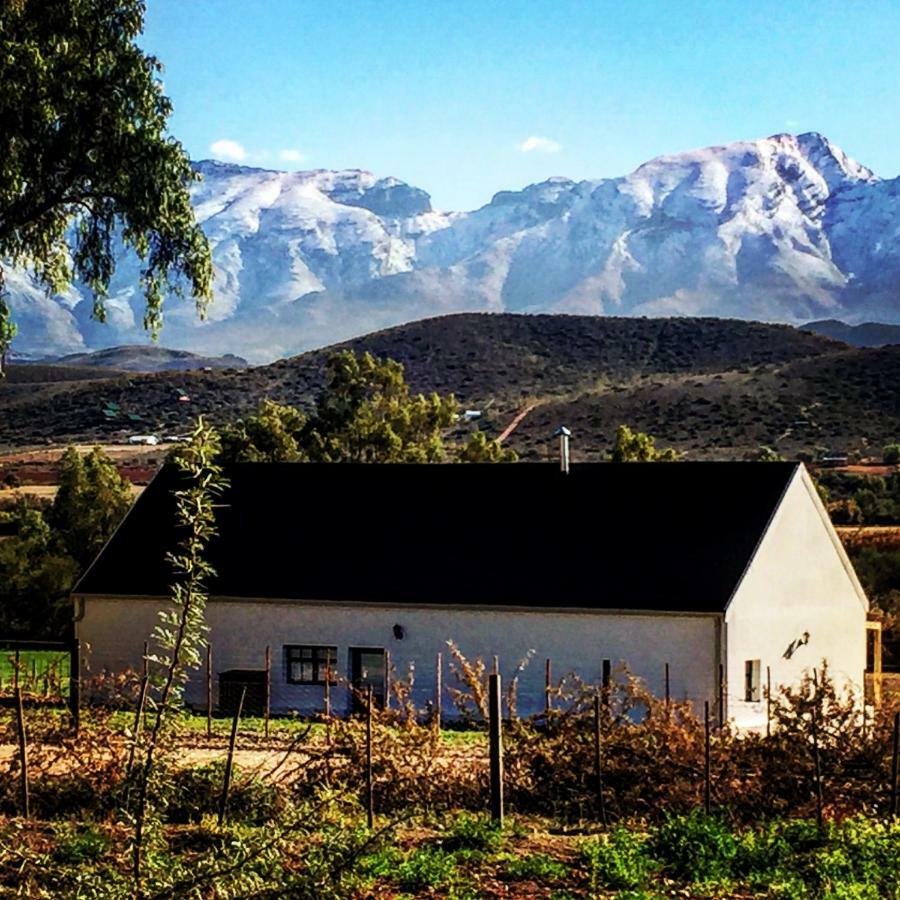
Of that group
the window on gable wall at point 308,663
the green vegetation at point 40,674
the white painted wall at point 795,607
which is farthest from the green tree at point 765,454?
the window on gable wall at point 308,663

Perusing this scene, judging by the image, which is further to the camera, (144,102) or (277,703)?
(277,703)

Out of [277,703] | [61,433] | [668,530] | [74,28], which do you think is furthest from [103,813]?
[61,433]

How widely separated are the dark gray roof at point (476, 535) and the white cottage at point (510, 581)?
0.04 meters

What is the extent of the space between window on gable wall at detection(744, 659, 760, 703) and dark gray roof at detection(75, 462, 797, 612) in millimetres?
1612

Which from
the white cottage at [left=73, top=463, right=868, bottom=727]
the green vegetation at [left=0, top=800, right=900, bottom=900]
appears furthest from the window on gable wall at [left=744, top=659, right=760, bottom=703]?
the green vegetation at [left=0, top=800, right=900, bottom=900]

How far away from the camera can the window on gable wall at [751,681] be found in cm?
3100

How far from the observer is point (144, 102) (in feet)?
69.2

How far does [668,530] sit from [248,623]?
28.4ft

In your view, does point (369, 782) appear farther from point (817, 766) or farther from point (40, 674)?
point (40, 674)

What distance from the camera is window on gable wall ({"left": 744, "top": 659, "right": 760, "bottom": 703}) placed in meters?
31.0

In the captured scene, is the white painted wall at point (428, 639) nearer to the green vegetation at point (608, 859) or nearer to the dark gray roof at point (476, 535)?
the dark gray roof at point (476, 535)

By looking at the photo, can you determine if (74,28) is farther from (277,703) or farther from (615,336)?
(615,336)

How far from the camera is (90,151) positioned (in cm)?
2102

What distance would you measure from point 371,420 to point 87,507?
1109cm
